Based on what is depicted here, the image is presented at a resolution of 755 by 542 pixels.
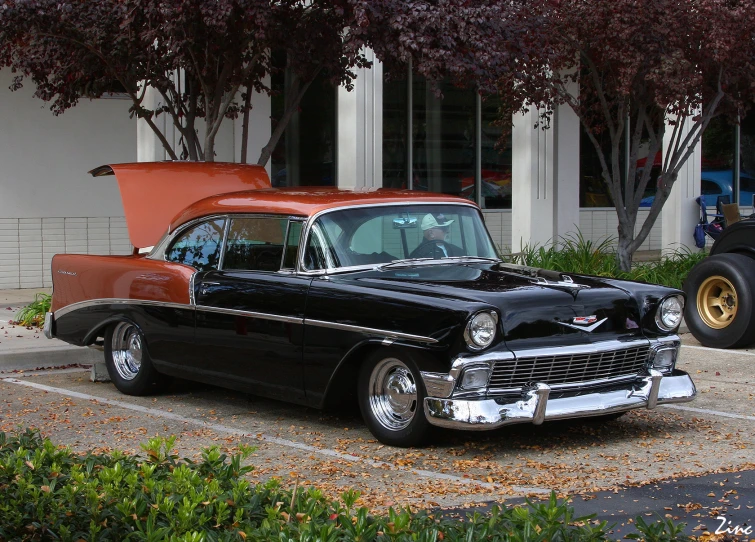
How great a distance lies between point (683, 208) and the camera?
1762 cm

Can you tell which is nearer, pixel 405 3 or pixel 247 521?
pixel 247 521

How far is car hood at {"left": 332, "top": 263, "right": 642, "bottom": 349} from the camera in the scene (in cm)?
626

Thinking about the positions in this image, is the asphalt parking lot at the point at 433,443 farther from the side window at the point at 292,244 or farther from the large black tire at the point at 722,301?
the large black tire at the point at 722,301

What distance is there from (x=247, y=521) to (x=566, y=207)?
14.7 meters

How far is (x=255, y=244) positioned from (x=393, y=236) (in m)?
0.98

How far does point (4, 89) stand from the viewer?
14.5 m

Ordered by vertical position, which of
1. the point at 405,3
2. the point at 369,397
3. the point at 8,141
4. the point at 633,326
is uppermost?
the point at 405,3

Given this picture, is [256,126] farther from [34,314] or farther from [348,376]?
[348,376]

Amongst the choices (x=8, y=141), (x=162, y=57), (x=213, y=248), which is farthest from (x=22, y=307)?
(x=213, y=248)

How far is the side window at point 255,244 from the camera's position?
24.1ft

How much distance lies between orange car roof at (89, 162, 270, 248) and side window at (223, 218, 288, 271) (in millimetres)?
1218

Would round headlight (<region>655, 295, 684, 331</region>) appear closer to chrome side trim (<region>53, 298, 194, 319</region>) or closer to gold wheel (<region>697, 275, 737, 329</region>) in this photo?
chrome side trim (<region>53, 298, 194, 319</region>)

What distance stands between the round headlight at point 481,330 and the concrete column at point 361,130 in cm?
876

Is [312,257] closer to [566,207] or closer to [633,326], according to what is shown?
[633,326]
